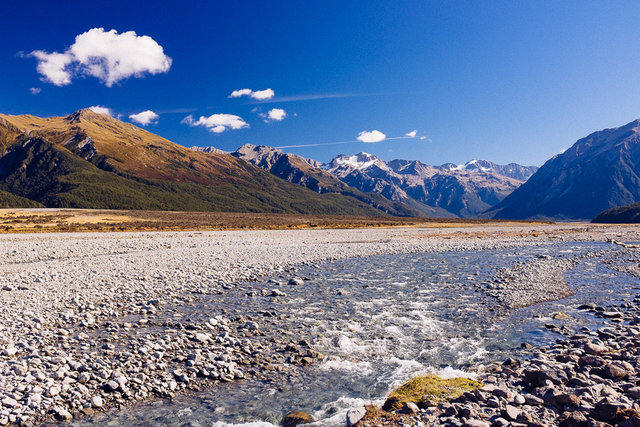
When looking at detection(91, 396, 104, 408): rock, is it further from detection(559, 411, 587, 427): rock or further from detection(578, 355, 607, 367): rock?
detection(578, 355, 607, 367): rock

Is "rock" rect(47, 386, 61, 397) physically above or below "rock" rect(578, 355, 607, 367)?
below

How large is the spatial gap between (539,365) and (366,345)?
5333 millimetres

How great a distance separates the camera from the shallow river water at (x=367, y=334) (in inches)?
336

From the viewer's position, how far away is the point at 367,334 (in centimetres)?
1362

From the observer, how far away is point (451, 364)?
10914 mm

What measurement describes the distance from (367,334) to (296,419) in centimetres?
608

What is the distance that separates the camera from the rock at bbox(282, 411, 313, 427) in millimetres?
7952

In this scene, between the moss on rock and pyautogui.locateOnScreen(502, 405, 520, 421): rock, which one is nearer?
pyautogui.locateOnScreen(502, 405, 520, 421): rock

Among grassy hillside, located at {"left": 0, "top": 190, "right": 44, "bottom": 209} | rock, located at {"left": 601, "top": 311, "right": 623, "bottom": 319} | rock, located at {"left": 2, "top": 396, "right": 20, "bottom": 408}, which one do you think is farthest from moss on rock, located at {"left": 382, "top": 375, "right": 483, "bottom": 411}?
grassy hillside, located at {"left": 0, "top": 190, "right": 44, "bottom": 209}

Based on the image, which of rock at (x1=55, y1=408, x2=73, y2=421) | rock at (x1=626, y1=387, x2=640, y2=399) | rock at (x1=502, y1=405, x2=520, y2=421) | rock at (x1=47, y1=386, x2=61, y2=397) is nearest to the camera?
rock at (x1=502, y1=405, x2=520, y2=421)

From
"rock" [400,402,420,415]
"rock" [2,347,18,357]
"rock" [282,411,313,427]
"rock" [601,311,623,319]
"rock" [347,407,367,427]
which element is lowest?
"rock" [282,411,313,427]

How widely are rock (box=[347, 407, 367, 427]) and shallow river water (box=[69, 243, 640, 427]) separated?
18.0 inches

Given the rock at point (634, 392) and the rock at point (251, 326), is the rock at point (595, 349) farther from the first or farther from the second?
the rock at point (251, 326)

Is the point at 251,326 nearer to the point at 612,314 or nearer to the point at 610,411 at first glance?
the point at 610,411
